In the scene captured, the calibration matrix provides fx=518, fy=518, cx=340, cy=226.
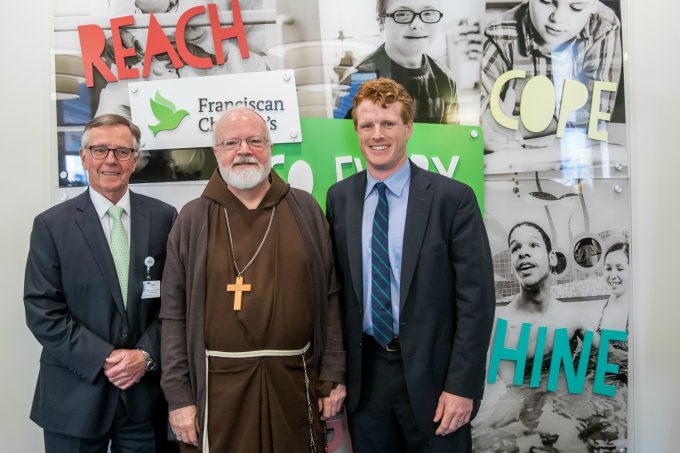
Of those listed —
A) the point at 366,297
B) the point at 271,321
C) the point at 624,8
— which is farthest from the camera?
the point at 624,8

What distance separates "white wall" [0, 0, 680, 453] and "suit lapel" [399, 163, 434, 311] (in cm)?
130

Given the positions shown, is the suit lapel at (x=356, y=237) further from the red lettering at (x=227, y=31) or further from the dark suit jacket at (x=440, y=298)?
the red lettering at (x=227, y=31)

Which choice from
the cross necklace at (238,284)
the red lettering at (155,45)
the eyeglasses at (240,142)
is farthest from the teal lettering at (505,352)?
the red lettering at (155,45)

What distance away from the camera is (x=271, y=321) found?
5.76 feet

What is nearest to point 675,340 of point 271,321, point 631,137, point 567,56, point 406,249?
point 631,137

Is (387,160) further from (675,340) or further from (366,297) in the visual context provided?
(675,340)

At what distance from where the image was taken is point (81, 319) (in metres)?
1.88

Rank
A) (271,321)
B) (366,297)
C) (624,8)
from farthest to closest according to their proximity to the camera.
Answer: (624,8) < (366,297) < (271,321)

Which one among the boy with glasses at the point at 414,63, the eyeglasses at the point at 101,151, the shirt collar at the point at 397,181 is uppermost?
the boy with glasses at the point at 414,63

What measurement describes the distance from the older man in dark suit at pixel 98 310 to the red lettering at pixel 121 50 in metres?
0.54

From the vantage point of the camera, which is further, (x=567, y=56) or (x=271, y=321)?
(x=567, y=56)

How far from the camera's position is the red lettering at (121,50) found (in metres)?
2.41

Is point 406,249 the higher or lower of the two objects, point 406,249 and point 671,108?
the lower

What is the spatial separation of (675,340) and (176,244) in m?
2.36
